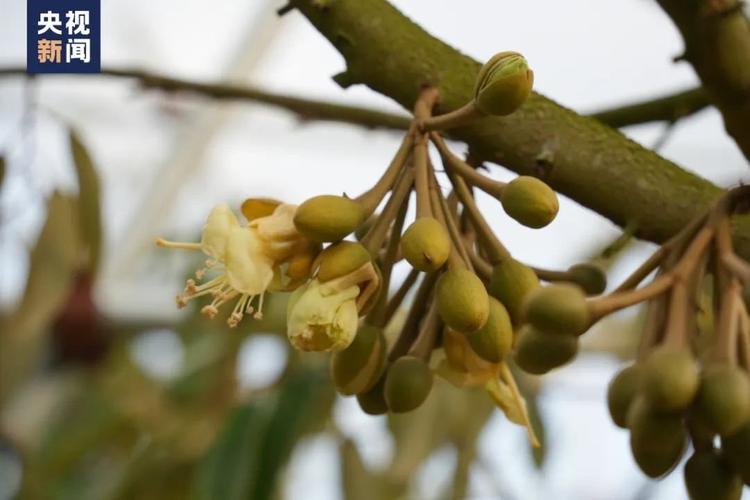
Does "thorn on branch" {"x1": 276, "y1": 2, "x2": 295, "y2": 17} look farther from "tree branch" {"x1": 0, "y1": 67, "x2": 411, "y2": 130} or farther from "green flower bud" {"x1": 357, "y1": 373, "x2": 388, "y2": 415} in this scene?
"tree branch" {"x1": 0, "y1": 67, "x2": 411, "y2": 130}

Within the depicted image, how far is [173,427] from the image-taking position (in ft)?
5.01

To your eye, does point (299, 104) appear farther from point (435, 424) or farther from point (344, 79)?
point (435, 424)

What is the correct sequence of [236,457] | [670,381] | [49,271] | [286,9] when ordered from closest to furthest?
1. [670,381]
2. [286,9]
3. [236,457]
4. [49,271]

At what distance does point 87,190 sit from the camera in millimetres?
983

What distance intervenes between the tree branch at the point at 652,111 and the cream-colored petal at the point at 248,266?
0.40 m

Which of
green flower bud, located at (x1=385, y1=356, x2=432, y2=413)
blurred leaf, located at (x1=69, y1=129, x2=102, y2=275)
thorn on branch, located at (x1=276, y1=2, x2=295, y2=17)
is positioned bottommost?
blurred leaf, located at (x1=69, y1=129, x2=102, y2=275)

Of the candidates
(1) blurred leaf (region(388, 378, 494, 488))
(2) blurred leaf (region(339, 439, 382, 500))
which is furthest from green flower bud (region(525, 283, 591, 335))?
(1) blurred leaf (region(388, 378, 494, 488))

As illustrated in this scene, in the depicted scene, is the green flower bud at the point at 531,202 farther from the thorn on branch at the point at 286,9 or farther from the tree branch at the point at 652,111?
the tree branch at the point at 652,111

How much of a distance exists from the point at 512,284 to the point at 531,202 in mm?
37

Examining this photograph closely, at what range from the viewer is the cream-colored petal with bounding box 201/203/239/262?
479 millimetres

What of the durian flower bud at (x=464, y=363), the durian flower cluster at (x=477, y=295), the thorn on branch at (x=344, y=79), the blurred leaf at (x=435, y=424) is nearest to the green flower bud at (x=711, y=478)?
the durian flower cluster at (x=477, y=295)
